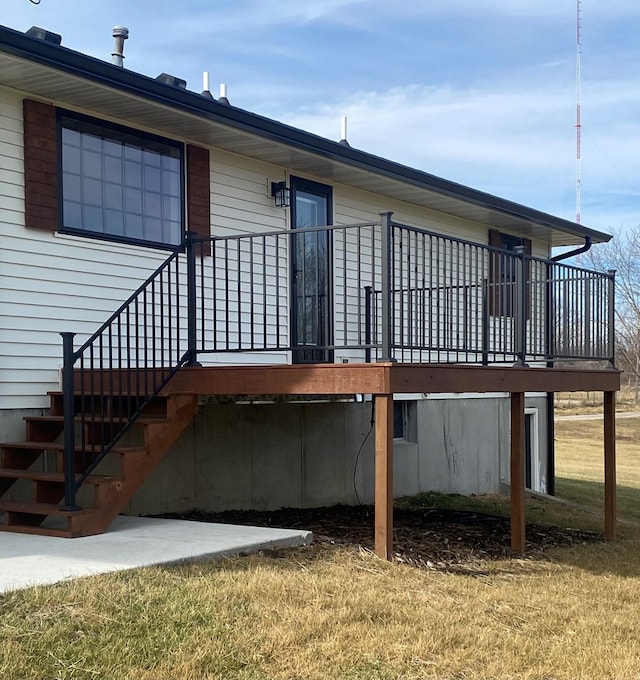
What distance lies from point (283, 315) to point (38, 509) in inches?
148

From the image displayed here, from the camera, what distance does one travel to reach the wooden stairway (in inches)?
255

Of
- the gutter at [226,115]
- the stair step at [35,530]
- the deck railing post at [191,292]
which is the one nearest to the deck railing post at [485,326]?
the gutter at [226,115]

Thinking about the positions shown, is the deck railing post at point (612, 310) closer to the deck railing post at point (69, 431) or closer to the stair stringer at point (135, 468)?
the stair stringer at point (135, 468)

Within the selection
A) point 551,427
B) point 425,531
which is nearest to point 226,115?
point 425,531

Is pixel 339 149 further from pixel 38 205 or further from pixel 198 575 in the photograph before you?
pixel 198 575

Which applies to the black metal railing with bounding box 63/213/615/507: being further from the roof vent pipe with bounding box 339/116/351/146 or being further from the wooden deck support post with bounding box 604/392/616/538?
the roof vent pipe with bounding box 339/116/351/146

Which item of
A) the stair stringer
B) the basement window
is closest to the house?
the stair stringer

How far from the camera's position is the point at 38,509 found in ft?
21.3

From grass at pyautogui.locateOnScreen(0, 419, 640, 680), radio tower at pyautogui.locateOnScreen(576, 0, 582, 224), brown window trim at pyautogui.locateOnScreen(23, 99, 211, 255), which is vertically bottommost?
grass at pyautogui.locateOnScreen(0, 419, 640, 680)

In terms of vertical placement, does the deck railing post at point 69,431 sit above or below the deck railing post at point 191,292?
below

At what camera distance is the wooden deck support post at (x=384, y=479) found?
6461mm

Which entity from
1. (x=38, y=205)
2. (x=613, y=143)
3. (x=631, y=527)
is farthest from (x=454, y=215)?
(x=613, y=143)

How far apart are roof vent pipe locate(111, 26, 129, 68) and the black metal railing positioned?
2.01m

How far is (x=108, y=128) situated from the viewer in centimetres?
783
